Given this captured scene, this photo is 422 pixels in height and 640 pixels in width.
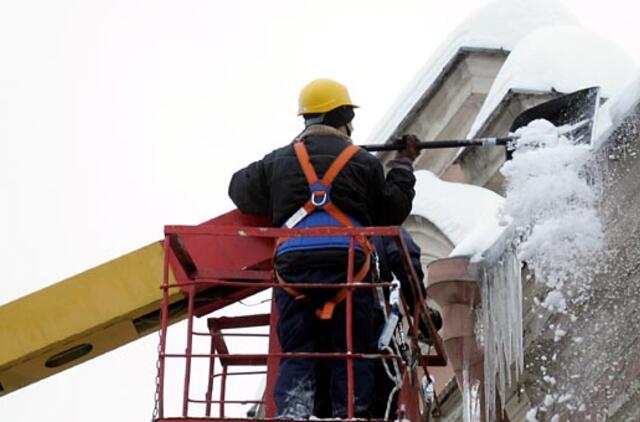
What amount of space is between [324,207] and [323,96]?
2.48ft

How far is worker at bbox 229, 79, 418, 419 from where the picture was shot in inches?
430

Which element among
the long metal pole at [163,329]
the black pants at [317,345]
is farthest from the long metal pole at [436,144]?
the long metal pole at [163,329]

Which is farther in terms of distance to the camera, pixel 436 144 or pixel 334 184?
pixel 436 144

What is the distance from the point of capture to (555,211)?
11930mm

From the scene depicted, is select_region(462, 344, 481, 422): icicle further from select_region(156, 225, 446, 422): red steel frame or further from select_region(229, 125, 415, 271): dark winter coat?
select_region(229, 125, 415, 271): dark winter coat

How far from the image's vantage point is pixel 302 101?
11742 mm

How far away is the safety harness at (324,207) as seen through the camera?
36.2ft

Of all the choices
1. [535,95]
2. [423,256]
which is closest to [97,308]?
[535,95]

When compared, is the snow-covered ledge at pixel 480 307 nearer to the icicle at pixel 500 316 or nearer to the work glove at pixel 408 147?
the icicle at pixel 500 316

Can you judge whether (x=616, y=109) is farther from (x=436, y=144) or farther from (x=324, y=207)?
(x=324, y=207)

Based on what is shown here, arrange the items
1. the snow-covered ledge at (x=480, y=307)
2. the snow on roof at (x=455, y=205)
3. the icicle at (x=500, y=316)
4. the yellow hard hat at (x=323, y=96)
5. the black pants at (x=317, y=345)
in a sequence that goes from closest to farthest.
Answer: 1. the black pants at (x=317, y=345)
2. the yellow hard hat at (x=323, y=96)
3. the icicle at (x=500, y=316)
4. the snow-covered ledge at (x=480, y=307)
5. the snow on roof at (x=455, y=205)

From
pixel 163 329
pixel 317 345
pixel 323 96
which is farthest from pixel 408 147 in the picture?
pixel 163 329

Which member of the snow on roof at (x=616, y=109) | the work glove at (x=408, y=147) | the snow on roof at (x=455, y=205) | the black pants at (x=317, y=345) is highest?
the snow on roof at (x=455, y=205)

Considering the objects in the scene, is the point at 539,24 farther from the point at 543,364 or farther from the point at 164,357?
the point at 164,357
